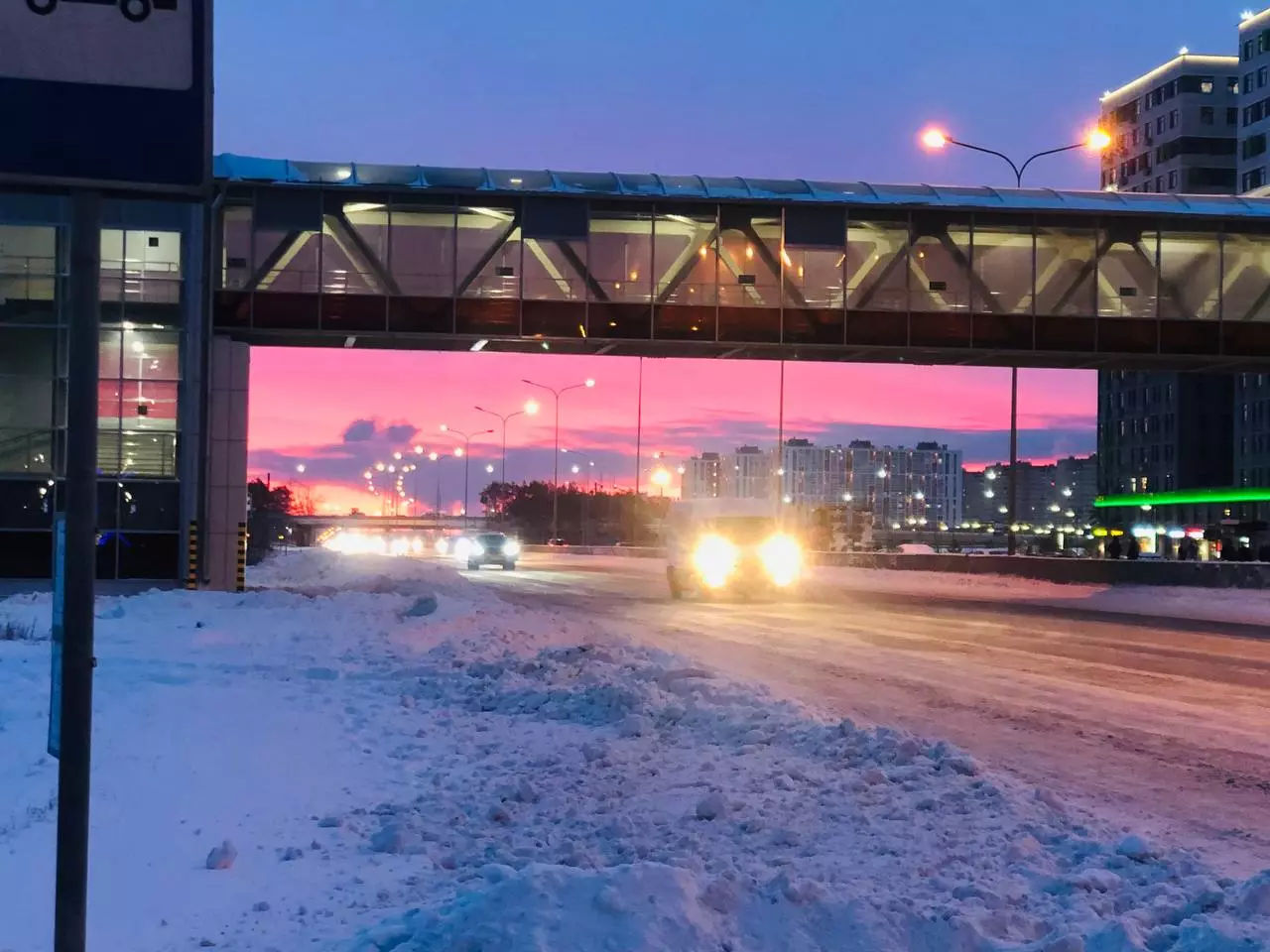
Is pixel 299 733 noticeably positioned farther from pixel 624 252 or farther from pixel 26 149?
pixel 624 252

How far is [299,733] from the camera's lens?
10.9 m

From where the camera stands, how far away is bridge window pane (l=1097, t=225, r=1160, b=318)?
122 feet

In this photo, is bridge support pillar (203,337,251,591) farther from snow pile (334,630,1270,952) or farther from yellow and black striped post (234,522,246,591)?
snow pile (334,630,1270,952)

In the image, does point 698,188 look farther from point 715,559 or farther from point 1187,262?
point 1187,262

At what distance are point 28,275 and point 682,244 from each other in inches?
705

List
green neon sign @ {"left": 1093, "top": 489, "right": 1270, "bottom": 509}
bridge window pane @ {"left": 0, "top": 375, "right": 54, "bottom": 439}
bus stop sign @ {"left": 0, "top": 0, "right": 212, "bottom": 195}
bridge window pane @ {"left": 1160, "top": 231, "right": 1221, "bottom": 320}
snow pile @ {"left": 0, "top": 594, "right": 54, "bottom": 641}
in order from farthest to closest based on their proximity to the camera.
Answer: green neon sign @ {"left": 1093, "top": 489, "right": 1270, "bottom": 509} < bridge window pane @ {"left": 1160, "top": 231, "right": 1221, "bottom": 320} < bridge window pane @ {"left": 0, "top": 375, "right": 54, "bottom": 439} < snow pile @ {"left": 0, "top": 594, "right": 54, "bottom": 641} < bus stop sign @ {"left": 0, "top": 0, "right": 212, "bottom": 195}

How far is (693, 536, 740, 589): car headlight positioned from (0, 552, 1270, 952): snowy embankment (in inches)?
799

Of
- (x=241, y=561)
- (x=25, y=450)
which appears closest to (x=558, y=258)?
(x=241, y=561)

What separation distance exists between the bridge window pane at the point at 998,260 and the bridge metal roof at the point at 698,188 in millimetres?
840

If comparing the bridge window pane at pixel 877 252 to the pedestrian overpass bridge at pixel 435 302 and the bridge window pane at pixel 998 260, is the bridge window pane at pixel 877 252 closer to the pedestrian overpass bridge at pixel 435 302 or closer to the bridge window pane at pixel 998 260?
the pedestrian overpass bridge at pixel 435 302

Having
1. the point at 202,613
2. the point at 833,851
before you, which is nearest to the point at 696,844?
the point at 833,851

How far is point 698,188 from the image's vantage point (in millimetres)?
36125

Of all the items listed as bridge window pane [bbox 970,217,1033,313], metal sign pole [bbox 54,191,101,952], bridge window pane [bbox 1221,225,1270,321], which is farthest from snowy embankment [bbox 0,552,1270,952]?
bridge window pane [bbox 1221,225,1270,321]

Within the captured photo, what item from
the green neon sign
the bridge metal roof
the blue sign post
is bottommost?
the blue sign post
